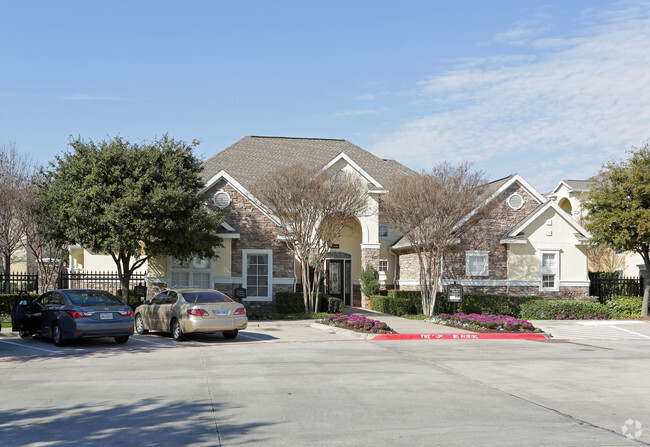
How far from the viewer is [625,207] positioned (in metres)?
26.9

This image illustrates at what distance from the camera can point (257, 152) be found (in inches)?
1428

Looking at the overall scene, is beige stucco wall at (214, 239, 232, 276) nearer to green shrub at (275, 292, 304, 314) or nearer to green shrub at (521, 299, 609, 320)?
green shrub at (275, 292, 304, 314)

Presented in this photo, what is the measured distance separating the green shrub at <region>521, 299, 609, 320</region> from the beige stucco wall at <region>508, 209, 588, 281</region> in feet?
9.88

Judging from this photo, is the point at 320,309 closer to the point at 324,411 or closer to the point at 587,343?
the point at 587,343

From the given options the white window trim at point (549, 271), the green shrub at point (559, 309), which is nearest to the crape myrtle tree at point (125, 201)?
the green shrub at point (559, 309)

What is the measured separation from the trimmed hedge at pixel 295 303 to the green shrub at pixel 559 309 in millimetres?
8229

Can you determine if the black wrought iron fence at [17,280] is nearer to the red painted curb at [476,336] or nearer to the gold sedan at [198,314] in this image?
the gold sedan at [198,314]

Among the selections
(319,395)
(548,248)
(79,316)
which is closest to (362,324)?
(79,316)

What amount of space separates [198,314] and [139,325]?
3.75 metres

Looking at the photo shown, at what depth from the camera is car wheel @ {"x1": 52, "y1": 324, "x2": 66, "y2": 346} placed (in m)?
16.3

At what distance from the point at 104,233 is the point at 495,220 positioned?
18.2m

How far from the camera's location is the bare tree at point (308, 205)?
82.8 ft

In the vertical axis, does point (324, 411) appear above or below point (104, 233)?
below

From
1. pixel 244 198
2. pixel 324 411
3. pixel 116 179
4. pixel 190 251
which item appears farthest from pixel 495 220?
pixel 324 411
